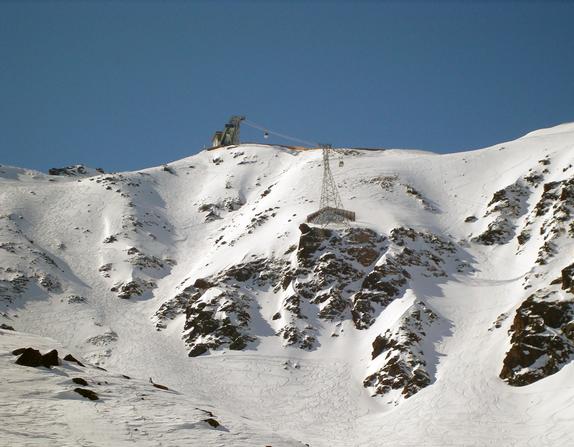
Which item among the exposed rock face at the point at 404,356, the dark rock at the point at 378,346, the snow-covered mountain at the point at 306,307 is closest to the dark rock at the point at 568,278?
the snow-covered mountain at the point at 306,307

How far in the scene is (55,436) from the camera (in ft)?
51.5

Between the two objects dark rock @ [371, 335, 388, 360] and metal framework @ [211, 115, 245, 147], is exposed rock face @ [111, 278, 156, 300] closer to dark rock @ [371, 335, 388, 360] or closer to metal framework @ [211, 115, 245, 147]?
dark rock @ [371, 335, 388, 360]

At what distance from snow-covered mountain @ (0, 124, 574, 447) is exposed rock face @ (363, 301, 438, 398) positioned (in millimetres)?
154

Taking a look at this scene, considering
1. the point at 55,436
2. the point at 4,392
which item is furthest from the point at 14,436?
the point at 4,392

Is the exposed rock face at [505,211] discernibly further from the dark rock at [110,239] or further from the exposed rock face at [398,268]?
the dark rock at [110,239]

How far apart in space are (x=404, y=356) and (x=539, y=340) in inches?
420

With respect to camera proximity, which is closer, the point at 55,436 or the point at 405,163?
the point at 55,436

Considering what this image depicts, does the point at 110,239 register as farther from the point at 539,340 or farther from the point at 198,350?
the point at 539,340

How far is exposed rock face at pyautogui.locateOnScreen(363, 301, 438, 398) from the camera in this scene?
4841cm

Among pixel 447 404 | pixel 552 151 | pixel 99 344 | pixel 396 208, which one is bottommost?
pixel 447 404

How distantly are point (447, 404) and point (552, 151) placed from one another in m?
47.6

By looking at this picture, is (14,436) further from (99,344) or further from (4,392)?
(99,344)

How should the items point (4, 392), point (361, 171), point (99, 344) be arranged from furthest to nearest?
point (361, 171)
point (99, 344)
point (4, 392)

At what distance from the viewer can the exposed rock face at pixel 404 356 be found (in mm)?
48406
